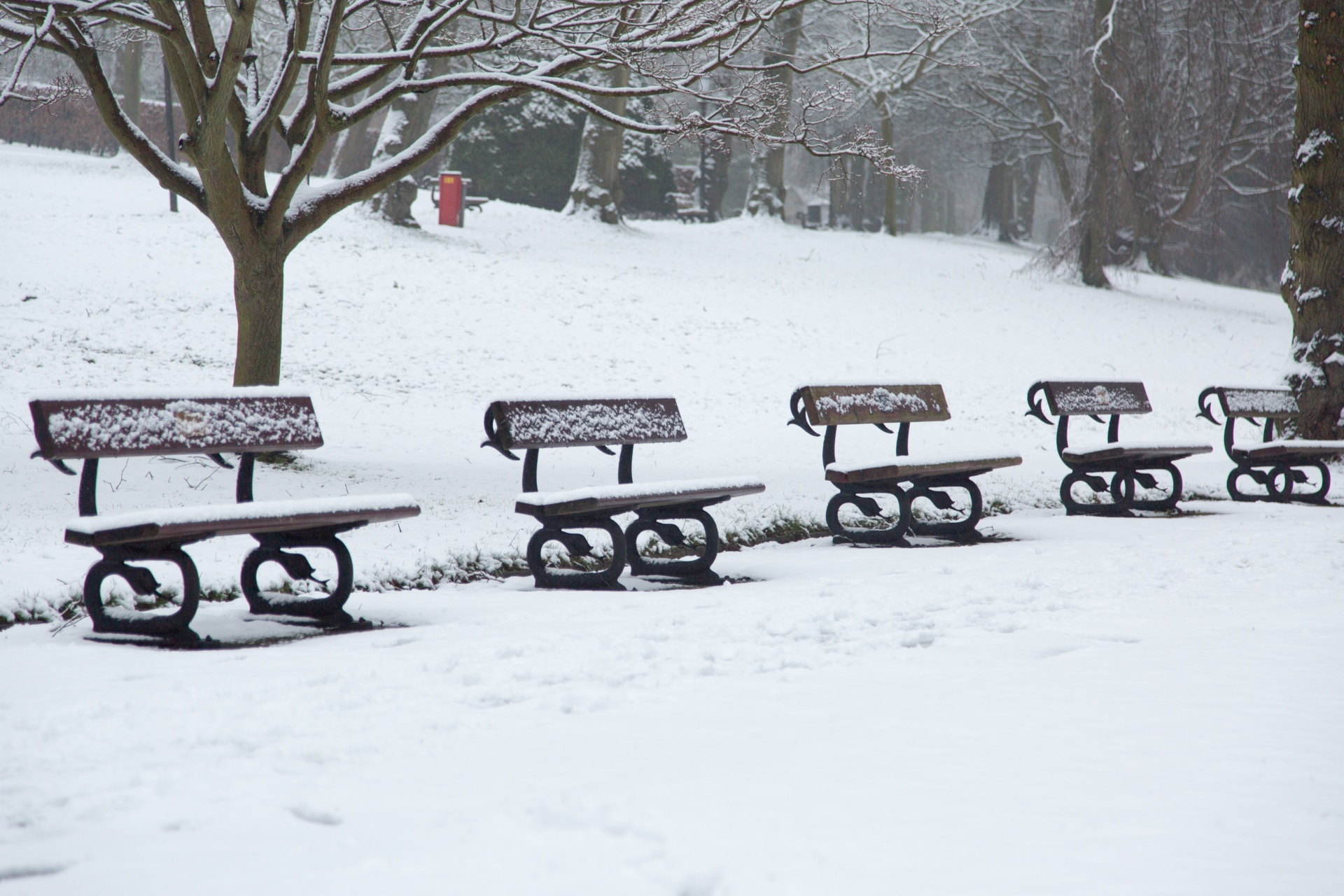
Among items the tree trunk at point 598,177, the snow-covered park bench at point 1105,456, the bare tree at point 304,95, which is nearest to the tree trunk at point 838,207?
the tree trunk at point 598,177

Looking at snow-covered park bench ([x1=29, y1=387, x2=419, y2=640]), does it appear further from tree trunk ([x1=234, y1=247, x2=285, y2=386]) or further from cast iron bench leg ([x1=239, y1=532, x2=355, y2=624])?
tree trunk ([x1=234, y1=247, x2=285, y2=386])

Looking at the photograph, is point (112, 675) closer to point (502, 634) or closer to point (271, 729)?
point (271, 729)

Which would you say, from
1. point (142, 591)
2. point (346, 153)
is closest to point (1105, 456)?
point (142, 591)

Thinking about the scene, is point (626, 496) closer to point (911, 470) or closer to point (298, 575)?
point (298, 575)

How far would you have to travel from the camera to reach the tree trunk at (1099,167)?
20.0 m

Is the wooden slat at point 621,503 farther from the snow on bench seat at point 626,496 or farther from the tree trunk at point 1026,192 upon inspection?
the tree trunk at point 1026,192

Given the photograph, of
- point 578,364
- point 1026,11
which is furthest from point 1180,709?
point 1026,11

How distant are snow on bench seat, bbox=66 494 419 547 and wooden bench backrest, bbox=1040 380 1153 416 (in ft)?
17.4

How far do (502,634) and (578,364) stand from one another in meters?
8.75

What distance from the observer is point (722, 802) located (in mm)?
2383

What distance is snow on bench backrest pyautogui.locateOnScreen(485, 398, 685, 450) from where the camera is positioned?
5344 millimetres

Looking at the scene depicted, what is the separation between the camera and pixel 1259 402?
9727 mm

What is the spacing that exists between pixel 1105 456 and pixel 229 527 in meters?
6.03

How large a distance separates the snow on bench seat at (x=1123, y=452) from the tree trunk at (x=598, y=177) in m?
13.8
